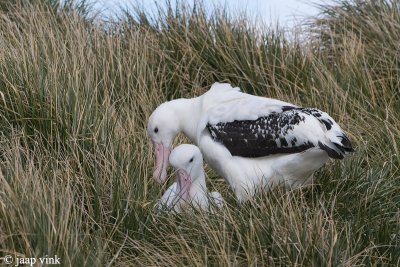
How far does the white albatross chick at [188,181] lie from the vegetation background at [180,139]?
0.46ft

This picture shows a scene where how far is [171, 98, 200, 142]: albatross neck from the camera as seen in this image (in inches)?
236

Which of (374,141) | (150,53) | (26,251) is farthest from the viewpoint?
(150,53)

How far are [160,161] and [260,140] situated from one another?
0.72m

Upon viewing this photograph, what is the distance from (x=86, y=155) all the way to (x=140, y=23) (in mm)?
3439

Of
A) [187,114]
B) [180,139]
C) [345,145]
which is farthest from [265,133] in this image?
[180,139]

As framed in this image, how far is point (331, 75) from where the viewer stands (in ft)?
25.3

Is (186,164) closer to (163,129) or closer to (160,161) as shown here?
(160,161)

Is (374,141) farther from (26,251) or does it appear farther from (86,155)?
(26,251)

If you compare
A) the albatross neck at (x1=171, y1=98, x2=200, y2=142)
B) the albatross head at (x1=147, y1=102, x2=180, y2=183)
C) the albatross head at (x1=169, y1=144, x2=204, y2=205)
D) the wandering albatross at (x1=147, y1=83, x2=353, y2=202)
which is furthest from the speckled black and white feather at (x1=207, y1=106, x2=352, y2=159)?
the albatross head at (x1=147, y1=102, x2=180, y2=183)

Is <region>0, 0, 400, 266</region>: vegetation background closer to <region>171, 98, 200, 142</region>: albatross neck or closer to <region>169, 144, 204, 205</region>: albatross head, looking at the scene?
<region>169, 144, 204, 205</region>: albatross head

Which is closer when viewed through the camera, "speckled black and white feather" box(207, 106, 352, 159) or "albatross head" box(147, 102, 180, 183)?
"speckled black and white feather" box(207, 106, 352, 159)

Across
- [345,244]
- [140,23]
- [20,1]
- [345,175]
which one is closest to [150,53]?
[140,23]

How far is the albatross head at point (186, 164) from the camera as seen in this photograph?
566cm

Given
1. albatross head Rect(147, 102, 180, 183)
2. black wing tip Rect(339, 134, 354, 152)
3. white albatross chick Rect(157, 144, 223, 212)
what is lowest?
white albatross chick Rect(157, 144, 223, 212)
